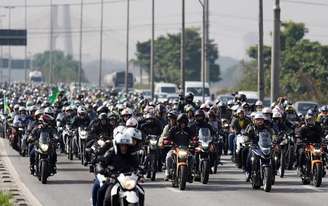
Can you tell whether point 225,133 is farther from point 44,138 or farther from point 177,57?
point 177,57

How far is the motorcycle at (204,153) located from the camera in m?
27.0

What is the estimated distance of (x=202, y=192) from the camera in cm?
2511

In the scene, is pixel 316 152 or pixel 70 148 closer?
pixel 316 152

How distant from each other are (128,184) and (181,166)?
9290mm

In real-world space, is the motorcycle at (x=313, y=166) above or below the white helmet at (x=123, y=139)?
below

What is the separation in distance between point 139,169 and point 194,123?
34.7 feet

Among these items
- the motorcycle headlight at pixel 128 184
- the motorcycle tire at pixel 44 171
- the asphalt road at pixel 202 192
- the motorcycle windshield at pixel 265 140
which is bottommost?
the asphalt road at pixel 202 192

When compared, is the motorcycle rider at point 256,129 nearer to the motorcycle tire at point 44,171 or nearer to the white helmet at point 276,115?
the white helmet at point 276,115

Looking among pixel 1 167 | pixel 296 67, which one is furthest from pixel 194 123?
pixel 296 67

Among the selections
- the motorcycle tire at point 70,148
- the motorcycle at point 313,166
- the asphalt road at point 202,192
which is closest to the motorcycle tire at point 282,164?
the asphalt road at point 202,192

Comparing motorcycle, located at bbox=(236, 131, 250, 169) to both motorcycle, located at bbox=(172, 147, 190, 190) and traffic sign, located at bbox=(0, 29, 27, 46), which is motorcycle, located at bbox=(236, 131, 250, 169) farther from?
traffic sign, located at bbox=(0, 29, 27, 46)

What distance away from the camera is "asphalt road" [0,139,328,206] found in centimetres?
2281

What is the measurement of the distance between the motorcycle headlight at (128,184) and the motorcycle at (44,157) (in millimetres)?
11032

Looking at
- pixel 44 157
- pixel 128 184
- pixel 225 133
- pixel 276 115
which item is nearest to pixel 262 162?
pixel 276 115
